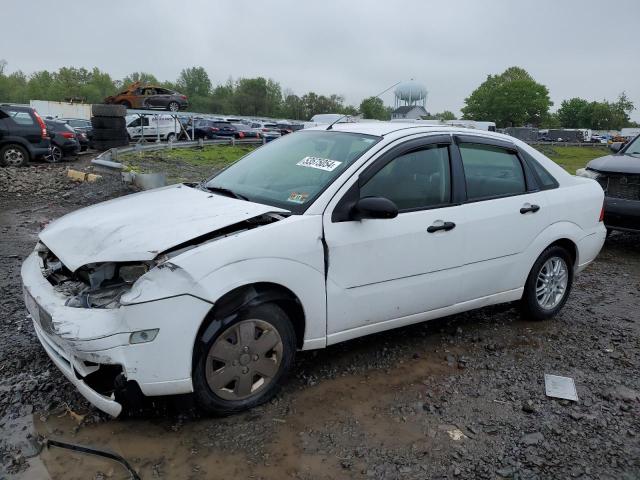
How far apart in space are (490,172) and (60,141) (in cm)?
1533

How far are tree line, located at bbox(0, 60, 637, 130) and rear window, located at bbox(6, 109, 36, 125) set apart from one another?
215ft

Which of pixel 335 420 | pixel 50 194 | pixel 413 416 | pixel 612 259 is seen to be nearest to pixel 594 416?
pixel 413 416

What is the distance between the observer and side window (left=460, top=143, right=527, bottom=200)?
4113mm

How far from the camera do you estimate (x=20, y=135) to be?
13.8 meters

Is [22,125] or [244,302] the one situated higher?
[22,125]

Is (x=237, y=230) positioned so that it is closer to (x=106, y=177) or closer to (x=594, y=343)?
(x=594, y=343)

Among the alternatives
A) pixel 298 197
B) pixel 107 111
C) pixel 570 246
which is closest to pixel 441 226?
pixel 298 197

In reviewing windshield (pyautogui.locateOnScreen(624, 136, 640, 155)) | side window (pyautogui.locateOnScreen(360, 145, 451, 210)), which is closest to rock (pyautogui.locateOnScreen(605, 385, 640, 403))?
→ side window (pyautogui.locateOnScreen(360, 145, 451, 210))

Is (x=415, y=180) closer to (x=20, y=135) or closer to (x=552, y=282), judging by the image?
(x=552, y=282)

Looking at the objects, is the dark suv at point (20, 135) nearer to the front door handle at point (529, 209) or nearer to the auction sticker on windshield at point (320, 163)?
the auction sticker on windshield at point (320, 163)

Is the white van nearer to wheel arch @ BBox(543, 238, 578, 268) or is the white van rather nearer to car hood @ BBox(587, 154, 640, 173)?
car hood @ BBox(587, 154, 640, 173)

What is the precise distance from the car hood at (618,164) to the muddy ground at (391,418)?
141 inches

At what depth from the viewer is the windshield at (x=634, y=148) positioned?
8.30 m

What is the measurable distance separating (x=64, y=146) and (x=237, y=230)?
50.5 feet
